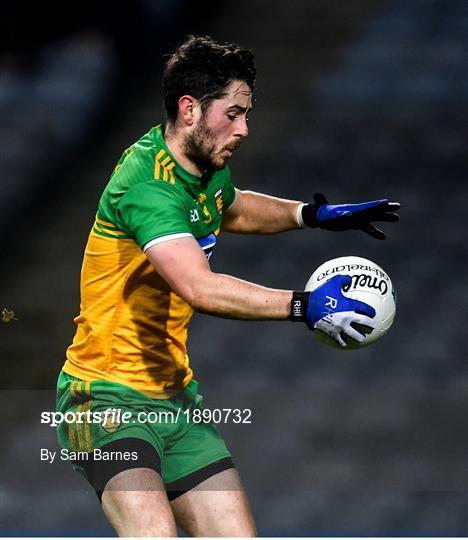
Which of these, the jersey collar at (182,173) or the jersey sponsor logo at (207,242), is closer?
the jersey collar at (182,173)

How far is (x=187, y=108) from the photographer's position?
3.01m

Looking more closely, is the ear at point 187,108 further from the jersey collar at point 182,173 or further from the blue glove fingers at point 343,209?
the blue glove fingers at point 343,209

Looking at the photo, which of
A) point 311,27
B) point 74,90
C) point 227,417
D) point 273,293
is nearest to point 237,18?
point 311,27

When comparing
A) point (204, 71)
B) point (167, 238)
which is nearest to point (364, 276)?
point (167, 238)

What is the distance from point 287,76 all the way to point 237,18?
33cm

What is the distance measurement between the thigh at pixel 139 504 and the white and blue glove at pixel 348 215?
1.08 m

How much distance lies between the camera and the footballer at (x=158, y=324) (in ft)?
9.22

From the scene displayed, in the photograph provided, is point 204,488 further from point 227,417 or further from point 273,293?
point 227,417

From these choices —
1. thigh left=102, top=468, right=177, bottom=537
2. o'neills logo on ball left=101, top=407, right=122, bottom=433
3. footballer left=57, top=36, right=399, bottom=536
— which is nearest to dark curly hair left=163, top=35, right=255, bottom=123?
footballer left=57, top=36, right=399, bottom=536

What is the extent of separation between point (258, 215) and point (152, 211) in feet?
2.71

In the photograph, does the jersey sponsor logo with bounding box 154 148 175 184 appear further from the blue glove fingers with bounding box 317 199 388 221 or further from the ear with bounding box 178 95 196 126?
the blue glove fingers with bounding box 317 199 388 221

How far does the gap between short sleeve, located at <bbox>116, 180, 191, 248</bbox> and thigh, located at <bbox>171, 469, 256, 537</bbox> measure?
29.8 inches

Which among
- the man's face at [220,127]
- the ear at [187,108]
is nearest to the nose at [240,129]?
the man's face at [220,127]

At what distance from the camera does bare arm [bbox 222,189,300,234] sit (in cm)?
352
